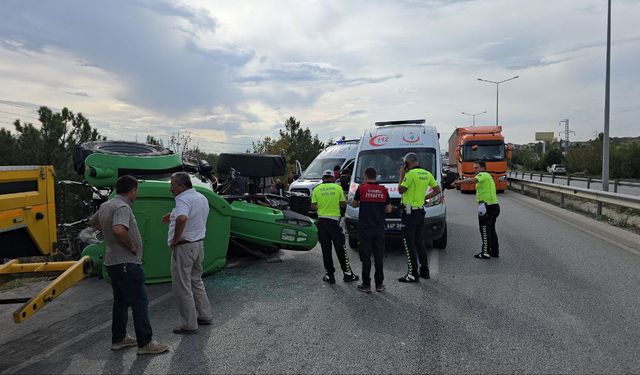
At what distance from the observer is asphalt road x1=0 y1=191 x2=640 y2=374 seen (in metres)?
3.81

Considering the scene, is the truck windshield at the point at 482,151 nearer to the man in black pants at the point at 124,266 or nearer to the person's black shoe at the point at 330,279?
the person's black shoe at the point at 330,279

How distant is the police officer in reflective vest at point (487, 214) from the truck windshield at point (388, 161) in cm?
121

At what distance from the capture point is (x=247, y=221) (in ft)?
23.1

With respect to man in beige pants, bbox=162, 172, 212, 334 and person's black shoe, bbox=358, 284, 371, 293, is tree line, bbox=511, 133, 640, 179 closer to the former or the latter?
person's black shoe, bbox=358, 284, 371, 293

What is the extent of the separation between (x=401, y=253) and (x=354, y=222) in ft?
3.51

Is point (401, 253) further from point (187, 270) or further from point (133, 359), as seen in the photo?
point (133, 359)

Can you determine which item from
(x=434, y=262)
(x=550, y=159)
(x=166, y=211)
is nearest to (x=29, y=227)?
(x=166, y=211)

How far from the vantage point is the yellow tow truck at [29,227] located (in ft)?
13.7

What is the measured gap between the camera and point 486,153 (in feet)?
71.6

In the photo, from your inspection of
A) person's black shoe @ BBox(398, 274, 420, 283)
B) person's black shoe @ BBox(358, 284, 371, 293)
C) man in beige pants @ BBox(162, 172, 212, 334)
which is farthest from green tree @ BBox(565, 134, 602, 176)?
man in beige pants @ BBox(162, 172, 212, 334)

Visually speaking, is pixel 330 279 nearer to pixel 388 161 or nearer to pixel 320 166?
pixel 388 161

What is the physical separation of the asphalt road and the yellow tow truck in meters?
0.73

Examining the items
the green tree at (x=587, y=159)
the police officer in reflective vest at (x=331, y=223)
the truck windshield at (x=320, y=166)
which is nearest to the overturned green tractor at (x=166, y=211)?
the police officer in reflective vest at (x=331, y=223)

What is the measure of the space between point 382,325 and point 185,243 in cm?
222
